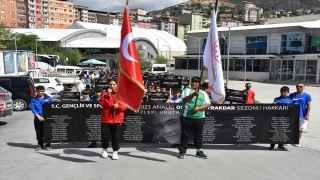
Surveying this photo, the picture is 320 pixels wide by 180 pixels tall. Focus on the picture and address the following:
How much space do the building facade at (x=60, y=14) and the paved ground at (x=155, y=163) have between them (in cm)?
15891

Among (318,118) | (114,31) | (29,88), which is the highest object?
(114,31)

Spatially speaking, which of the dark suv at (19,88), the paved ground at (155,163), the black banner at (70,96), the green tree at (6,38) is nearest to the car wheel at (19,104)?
the dark suv at (19,88)

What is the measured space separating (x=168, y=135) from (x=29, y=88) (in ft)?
33.3

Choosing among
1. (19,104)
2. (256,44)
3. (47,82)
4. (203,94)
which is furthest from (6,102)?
(256,44)

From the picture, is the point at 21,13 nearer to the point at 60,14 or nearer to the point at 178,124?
the point at 60,14

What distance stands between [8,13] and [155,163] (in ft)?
488

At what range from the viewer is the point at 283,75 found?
147ft

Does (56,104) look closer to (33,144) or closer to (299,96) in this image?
(33,144)

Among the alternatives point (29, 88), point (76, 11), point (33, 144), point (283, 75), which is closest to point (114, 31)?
point (76, 11)

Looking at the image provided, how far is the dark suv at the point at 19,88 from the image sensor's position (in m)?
15.5

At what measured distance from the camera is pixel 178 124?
7.99 meters

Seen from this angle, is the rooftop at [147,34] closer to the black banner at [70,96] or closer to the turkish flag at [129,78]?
the black banner at [70,96]

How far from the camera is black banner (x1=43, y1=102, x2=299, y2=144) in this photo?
7.85 metres

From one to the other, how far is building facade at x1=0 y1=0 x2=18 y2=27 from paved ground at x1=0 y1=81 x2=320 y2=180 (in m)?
143
